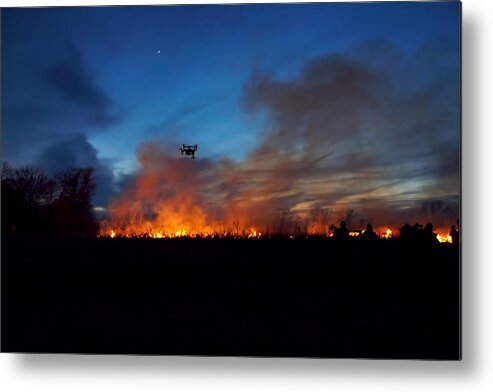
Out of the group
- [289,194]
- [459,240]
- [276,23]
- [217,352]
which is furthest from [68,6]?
[459,240]

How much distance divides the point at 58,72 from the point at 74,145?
0.43 m

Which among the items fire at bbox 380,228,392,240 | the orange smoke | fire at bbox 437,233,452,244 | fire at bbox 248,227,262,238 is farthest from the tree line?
fire at bbox 437,233,452,244

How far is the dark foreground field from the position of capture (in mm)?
3084

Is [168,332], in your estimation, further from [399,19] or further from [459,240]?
[399,19]

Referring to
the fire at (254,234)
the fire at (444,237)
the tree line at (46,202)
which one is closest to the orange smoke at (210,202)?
the fire at (254,234)

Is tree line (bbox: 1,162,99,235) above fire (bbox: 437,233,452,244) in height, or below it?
above

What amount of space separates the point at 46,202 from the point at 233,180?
105 centimetres

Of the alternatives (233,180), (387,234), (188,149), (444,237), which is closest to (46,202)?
(188,149)

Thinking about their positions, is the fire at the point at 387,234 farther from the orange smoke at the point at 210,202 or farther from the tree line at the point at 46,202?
the tree line at the point at 46,202

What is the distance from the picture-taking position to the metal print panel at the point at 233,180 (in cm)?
309

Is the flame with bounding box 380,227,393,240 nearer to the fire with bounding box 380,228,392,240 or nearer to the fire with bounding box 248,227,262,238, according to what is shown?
the fire with bounding box 380,228,392,240

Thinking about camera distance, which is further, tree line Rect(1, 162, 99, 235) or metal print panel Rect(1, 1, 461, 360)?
tree line Rect(1, 162, 99, 235)

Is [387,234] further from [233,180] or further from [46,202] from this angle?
[46,202]

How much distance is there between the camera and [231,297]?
3.16m
